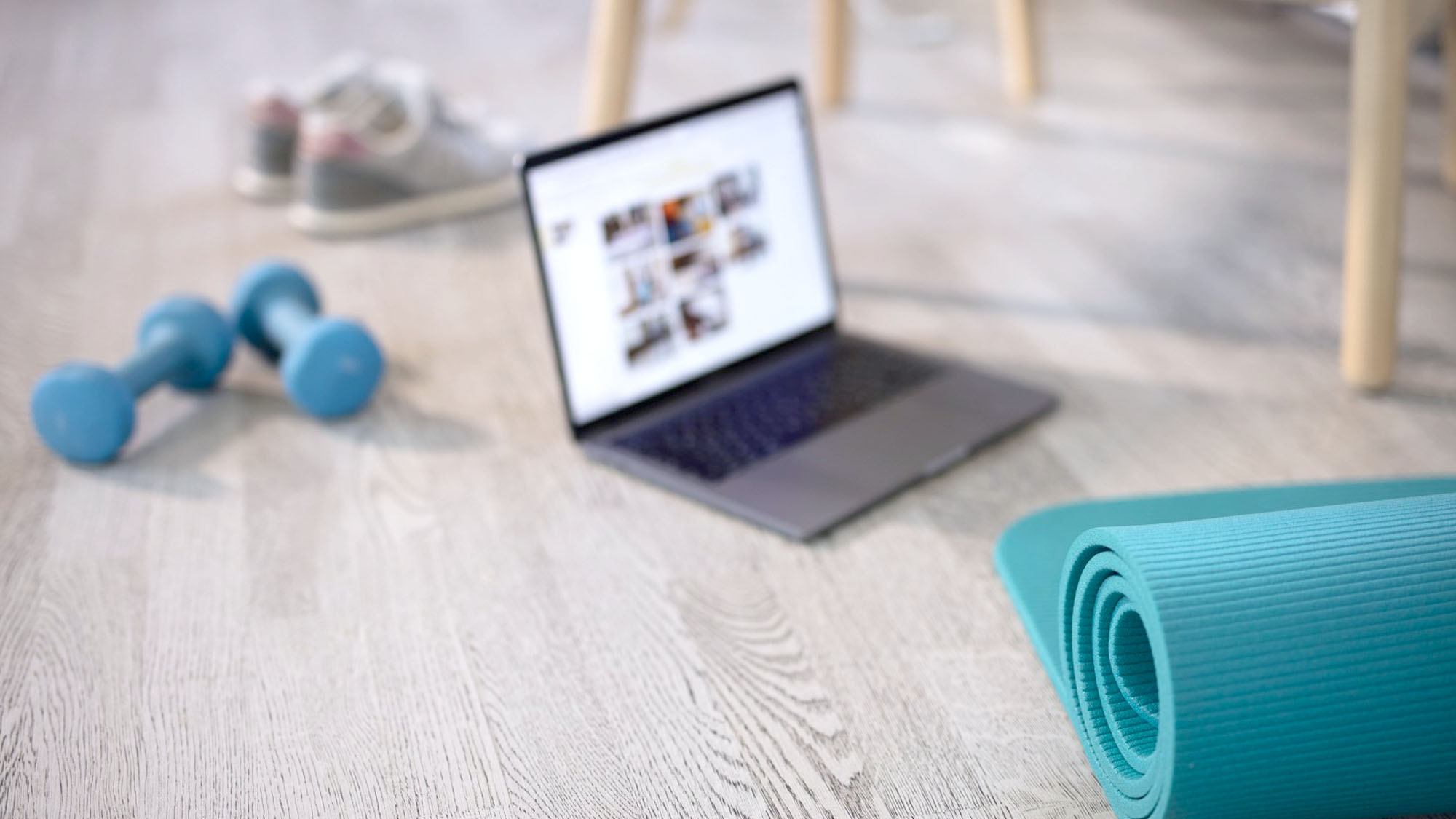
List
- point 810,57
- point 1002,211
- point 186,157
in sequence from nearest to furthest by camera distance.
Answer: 1. point 1002,211
2. point 186,157
3. point 810,57

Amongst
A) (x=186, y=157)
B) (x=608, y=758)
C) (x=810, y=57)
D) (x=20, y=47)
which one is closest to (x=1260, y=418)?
(x=608, y=758)

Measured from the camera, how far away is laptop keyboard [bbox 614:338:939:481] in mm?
1290

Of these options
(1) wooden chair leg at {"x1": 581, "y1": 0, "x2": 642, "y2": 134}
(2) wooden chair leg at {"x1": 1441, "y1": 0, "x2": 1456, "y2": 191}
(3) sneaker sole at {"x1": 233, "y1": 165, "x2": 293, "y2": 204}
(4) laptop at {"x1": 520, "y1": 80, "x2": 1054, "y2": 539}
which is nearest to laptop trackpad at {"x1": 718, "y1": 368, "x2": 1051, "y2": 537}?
(4) laptop at {"x1": 520, "y1": 80, "x2": 1054, "y2": 539}

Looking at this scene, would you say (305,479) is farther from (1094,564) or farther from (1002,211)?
(1002,211)

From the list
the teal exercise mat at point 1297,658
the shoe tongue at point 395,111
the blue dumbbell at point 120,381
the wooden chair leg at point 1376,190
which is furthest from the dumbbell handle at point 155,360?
the wooden chair leg at point 1376,190

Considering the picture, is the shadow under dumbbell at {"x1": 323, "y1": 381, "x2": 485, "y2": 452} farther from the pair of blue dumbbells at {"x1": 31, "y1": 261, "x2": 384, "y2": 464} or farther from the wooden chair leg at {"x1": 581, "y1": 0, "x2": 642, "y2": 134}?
the wooden chair leg at {"x1": 581, "y1": 0, "x2": 642, "y2": 134}

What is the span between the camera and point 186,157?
2.11 m

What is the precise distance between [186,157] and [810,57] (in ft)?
3.51

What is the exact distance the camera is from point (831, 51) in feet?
7.37

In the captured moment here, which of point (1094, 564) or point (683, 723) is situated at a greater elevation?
point (1094, 564)

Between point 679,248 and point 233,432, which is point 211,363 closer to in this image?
point 233,432

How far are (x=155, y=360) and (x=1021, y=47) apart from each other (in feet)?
4.97

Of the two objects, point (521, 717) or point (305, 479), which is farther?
point (305, 479)

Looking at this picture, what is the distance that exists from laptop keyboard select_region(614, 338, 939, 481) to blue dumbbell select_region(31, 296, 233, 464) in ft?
1.47
